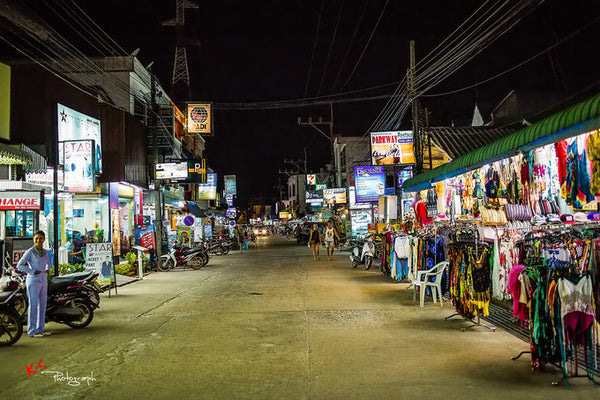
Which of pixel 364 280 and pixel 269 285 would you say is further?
pixel 364 280

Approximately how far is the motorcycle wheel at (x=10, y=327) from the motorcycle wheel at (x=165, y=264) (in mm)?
13607

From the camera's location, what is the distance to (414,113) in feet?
63.0

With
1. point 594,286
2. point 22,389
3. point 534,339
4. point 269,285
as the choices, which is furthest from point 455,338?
point 269,285

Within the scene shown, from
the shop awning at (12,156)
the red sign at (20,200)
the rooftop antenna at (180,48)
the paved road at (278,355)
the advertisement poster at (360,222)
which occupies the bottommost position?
the paved road at (278,355)

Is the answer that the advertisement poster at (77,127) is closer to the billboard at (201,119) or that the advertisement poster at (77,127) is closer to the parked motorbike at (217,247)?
the parked motorbike at (217,247)

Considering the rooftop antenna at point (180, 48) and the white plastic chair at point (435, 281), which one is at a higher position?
the rooftop antenna at point (180, 48)

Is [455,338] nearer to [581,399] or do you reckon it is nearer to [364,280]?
[581,399]

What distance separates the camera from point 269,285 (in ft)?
49.5

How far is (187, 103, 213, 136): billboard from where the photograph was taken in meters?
34.6

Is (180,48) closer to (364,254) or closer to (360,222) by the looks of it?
(360,222)

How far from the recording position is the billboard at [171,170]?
22.4m

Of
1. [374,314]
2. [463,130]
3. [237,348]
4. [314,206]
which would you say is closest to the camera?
[237,348]

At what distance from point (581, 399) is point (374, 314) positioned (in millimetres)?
5137

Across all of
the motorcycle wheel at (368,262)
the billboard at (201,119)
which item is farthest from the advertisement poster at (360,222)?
the motorcycle wheel at (368,262)
